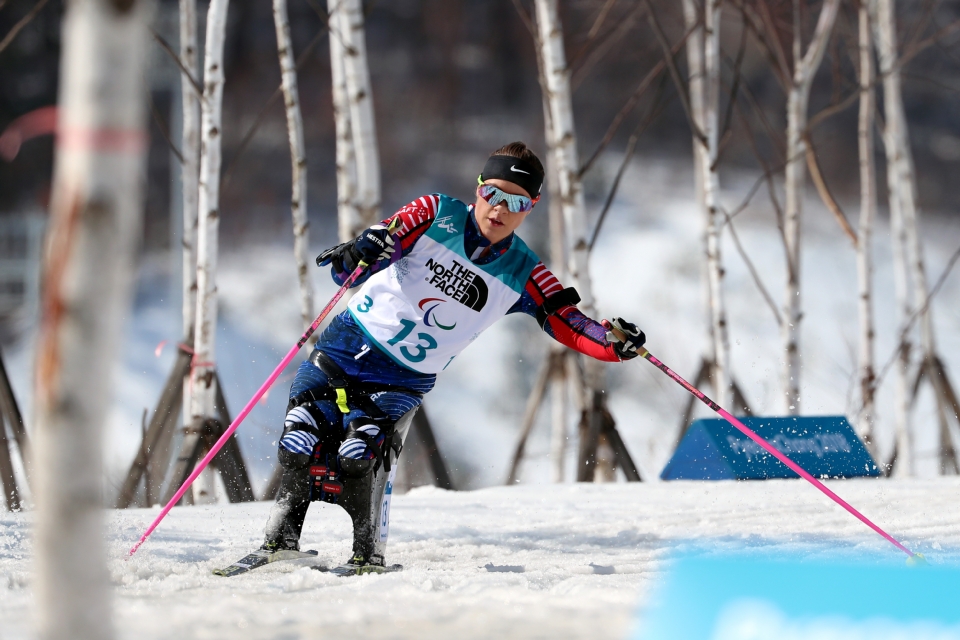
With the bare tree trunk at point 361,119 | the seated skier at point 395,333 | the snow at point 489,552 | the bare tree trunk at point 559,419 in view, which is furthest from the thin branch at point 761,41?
the seated skier at point 395,333

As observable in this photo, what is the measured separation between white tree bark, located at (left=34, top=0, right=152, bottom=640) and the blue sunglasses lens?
208 centimetres

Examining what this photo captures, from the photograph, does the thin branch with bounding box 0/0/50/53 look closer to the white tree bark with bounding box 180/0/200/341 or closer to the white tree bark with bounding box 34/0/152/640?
the white tree bark with bounding box 180/0/200/341

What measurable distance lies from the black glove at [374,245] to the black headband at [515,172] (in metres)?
0.45

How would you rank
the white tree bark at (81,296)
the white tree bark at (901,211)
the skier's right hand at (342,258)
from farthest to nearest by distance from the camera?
the white tree bark at (901,211), the skier's right hand at (342,258), the white tree bark at (81,296)

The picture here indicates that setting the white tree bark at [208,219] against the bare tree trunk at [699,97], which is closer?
the white tree bark at [208,219]

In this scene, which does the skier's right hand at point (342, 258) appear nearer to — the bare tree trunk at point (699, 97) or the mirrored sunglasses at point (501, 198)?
the mirrored sunglasses at point (501, 198)

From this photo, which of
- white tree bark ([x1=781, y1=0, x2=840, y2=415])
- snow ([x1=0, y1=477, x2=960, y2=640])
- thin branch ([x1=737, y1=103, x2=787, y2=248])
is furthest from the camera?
thin branch ([x1=737, y1=103, x2=787, y2=248])

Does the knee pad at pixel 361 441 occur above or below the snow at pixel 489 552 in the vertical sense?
above

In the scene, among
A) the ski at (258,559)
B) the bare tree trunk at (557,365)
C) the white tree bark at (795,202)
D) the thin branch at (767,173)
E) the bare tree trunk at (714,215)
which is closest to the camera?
the ski at (258,559)

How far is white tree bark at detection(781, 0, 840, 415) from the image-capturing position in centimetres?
826

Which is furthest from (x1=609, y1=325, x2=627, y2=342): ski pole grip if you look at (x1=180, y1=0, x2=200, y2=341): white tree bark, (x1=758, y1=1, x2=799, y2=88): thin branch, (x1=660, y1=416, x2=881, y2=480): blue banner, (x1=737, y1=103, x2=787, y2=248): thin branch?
(x1=758, y1=1, x2=799, y2=88): thin branch

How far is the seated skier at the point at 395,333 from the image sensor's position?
3324 mm

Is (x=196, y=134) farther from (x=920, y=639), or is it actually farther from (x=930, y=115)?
(x=930, y=115)

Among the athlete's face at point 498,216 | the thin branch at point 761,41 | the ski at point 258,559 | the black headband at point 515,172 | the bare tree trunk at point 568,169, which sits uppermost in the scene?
the thin branch at point 761,41
